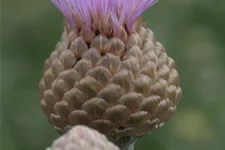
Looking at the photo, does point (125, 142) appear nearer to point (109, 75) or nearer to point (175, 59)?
point (109, 75)

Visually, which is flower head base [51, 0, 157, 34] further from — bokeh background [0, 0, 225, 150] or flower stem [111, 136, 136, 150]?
bokeh background [0, 0, 225, 150]

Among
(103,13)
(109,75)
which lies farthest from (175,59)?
(109,75)

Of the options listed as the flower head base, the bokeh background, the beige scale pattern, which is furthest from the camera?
the bokeh background

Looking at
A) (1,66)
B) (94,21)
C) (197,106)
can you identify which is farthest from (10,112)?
(94,21)

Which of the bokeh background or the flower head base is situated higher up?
the flower head base

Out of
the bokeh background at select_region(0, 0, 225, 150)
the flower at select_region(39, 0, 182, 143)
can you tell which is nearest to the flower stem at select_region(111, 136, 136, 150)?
the flower at select_region(39, 0, 182, 143)

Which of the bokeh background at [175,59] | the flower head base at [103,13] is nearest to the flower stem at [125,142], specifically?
the flower head base at [103,13]
